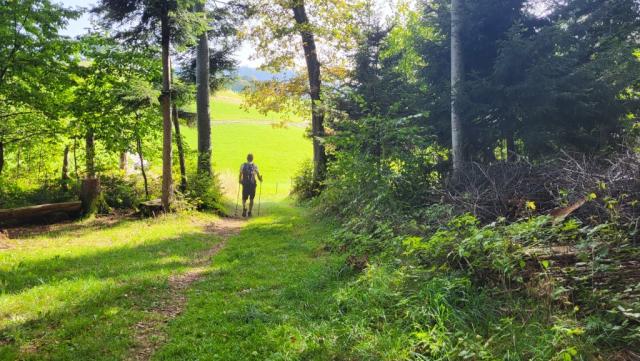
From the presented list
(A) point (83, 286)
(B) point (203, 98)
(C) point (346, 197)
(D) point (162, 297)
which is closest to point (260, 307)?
(D) point (162, 297)

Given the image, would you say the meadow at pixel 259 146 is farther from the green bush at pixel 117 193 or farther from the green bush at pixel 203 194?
the green bush at pixel 117 193

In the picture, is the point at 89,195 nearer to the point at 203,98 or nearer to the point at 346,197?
the point at 203,98

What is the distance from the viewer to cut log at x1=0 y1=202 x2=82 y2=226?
1076 cm

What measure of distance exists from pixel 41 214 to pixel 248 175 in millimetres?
6848

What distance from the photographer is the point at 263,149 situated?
183ft

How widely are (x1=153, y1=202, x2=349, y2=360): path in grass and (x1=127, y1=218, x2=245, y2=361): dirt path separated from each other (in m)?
0.14

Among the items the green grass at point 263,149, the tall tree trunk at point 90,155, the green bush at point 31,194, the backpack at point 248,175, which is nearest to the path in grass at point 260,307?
Result: the backpack at point 248,175

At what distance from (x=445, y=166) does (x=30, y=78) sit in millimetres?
12318

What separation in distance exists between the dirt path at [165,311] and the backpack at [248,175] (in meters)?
6.40

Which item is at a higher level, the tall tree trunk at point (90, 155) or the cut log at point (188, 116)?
the cut log at point (188, 116)

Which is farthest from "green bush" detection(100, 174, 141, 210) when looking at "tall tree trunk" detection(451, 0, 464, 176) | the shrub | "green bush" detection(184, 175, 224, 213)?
"tall tree trunk" detection(451, 0, 464, 176)

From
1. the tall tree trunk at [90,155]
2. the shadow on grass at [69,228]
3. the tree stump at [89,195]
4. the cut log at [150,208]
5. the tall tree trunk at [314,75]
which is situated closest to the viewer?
the shadow on grass at [69,228]

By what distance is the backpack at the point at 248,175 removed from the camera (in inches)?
626

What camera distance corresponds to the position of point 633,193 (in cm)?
504
